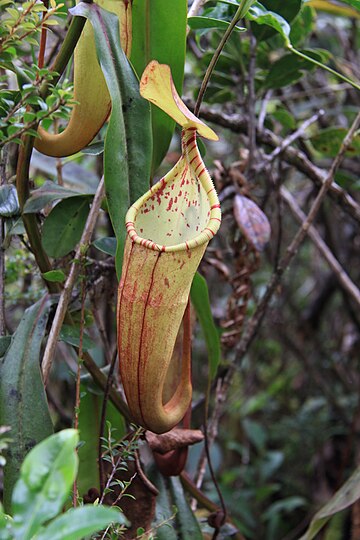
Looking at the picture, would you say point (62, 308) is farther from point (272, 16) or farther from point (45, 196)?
point (272, 16)

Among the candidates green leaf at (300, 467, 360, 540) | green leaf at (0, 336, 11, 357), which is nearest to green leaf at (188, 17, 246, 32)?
green leaf at (0, 336, 11, 357)

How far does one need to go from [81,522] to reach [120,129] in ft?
1.48

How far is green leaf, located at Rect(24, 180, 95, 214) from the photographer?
0.76 metres

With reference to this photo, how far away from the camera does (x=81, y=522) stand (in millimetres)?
346

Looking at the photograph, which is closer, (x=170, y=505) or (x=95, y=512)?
(x=95, y=512)

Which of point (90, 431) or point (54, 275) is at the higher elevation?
point (54, 275)

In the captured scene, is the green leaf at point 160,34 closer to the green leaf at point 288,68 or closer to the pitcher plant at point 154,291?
the pitcher plant at point 154,291

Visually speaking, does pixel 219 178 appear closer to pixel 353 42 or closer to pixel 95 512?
pixel 95 512

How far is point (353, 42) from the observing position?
86.1 inches

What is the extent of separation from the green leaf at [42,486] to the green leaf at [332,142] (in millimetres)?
1089

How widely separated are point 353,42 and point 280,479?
1.63 m

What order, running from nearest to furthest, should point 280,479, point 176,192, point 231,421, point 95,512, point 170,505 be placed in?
point 95,512 < point 176,192 < point 170,505 < point 280,479 < point 231,421

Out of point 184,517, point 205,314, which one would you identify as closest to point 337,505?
point 184,517

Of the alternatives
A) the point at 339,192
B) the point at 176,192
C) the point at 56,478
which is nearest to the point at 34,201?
the point at 176,192
